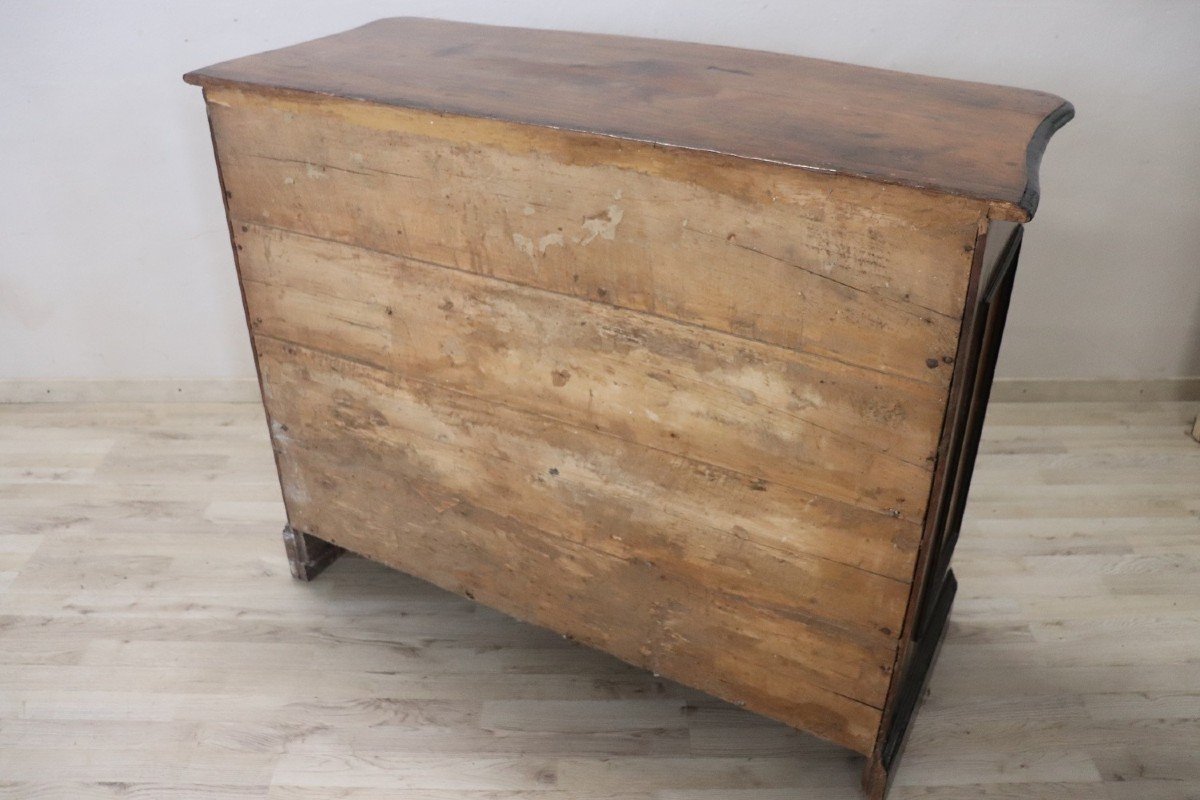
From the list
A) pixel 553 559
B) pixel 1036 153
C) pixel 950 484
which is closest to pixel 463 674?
pixel 553 559

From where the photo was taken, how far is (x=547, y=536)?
1451mm

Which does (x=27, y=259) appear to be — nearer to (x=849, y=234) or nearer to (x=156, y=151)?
(x=156, y=151)

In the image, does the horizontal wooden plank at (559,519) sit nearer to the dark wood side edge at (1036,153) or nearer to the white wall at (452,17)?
the dark wood side edge at (1036,153)

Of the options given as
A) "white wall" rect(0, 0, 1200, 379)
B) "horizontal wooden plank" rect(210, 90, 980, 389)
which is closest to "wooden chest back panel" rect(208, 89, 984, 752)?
"horizontal wooden plank" rect(210, 90, 980, 389)

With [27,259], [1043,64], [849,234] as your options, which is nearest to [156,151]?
[27,259]

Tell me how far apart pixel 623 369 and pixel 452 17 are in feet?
3.22

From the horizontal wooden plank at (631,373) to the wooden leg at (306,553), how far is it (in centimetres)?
41

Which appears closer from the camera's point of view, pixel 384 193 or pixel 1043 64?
pixel 384 193

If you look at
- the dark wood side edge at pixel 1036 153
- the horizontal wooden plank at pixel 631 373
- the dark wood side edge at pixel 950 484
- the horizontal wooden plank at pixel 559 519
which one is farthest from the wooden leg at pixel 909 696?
the dark wood side edge at pixel 1036 153

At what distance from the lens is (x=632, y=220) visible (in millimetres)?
1162

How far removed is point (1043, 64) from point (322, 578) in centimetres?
155

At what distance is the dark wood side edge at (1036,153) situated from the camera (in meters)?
0.99

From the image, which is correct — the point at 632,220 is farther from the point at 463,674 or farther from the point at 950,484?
the point at 463,674

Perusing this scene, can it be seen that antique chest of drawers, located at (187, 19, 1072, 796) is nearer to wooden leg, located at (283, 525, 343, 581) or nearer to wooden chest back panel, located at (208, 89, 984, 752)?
wooden chest back panel, located at (208, 89, 984, 752)
